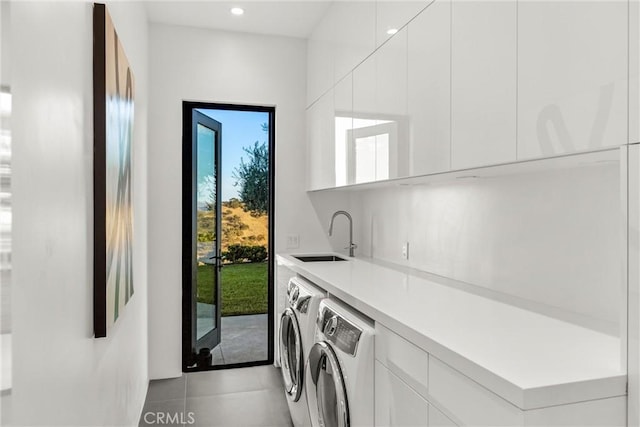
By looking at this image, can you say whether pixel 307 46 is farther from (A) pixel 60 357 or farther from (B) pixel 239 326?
(A) pixel 60 357

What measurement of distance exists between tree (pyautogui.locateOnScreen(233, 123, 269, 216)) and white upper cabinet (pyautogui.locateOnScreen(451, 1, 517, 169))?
7.29ft

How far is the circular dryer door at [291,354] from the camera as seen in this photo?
7.75 feet

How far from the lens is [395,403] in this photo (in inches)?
55.7

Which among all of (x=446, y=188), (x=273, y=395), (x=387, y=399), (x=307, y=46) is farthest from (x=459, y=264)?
(x=307, y=46)

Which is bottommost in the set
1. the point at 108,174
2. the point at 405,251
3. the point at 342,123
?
the point at 405,251

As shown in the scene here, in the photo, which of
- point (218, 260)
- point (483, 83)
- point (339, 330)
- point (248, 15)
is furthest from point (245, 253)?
point (483, 83)

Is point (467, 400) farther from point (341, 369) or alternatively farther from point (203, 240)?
point (203, 240)

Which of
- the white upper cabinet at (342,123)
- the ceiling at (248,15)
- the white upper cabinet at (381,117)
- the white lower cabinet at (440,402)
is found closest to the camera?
the white lower cabinet at (440,402)

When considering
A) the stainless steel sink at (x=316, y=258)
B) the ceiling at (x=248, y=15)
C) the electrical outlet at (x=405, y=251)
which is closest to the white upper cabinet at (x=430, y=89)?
the electrical outlet at (x=405, y=251)

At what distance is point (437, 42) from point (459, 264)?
43.4 inches

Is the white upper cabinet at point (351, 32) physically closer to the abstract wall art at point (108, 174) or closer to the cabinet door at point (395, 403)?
the abstract wall art at point (108, 174)

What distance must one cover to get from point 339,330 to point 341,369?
0.15 metres

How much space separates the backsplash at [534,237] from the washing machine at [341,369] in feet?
2.23

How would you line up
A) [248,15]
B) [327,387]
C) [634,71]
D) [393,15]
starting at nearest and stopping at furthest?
[634,71]
[327,387]
[393,15]
[248,15]
